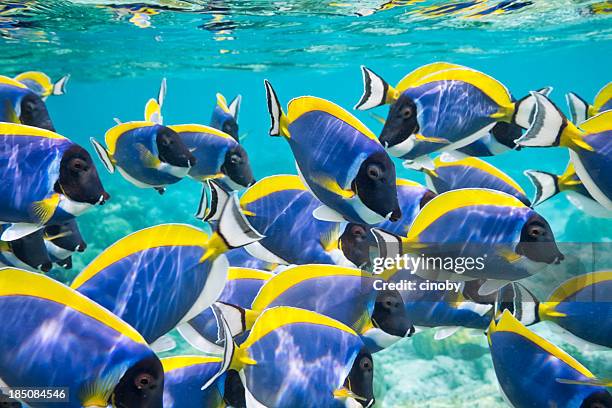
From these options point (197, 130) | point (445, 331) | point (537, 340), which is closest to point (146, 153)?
point (197, 130)

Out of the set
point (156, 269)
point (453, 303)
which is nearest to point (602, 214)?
point (453, 303)

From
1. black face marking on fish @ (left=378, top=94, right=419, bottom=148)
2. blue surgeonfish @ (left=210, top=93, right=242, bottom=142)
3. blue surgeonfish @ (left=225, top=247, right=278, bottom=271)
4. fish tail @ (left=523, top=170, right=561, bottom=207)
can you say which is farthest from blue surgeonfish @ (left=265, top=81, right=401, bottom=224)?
blue surgeonfish @ (left=210, top=93, right=242, bottom=142)

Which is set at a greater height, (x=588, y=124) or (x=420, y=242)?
(x=588, y=124)

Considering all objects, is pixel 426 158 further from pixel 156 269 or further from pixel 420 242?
pixel 156 269

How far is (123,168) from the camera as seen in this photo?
3.03 metres

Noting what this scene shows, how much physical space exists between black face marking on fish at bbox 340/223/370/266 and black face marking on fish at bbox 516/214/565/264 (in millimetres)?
776

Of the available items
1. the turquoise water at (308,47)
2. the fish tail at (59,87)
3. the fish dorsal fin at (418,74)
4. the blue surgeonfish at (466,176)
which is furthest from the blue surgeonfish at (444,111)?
the turquoise water at (308,47)

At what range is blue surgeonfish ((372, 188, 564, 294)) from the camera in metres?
2.27

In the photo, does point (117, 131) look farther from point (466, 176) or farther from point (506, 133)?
point (506, 133)

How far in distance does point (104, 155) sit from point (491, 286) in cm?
236

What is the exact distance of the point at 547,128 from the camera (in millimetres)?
2010

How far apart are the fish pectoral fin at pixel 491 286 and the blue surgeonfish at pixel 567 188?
1.47 feet

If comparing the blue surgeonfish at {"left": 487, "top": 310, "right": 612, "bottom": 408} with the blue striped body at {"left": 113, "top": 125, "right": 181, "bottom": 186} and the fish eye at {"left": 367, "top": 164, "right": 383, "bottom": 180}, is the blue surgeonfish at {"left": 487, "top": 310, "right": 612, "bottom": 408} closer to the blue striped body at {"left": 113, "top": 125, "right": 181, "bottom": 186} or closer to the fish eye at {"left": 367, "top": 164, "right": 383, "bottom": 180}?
the fish eye at {"left": 367, "top": 164, "right": 383, "bottom": 180}

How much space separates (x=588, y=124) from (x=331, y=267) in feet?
4.43
